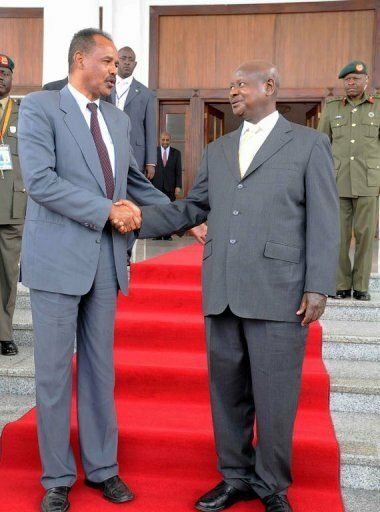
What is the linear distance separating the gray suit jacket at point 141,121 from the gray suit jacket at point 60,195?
2.85 metres

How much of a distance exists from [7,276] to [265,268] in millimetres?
2038

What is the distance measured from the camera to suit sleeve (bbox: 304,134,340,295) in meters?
2.27

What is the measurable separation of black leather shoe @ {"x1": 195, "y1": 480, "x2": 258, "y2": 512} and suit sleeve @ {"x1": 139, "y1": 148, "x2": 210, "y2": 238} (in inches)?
39.0

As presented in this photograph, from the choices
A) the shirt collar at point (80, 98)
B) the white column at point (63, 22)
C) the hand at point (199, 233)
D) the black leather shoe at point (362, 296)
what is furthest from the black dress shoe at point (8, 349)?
the white column at point (63, 22)

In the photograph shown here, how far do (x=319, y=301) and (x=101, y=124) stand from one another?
41.4 inches

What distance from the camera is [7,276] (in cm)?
386

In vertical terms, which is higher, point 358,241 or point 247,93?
point 247,93

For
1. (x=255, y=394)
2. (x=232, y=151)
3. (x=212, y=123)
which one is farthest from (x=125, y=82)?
(x=212, y=123)

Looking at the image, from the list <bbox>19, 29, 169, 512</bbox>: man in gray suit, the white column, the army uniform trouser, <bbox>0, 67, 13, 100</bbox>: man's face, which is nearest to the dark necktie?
<bbox>19, 29, 169, 512</bbox>: man in gray suit

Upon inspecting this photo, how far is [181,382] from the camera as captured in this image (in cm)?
332

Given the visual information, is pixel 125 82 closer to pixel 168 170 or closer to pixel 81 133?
pixel 81 133

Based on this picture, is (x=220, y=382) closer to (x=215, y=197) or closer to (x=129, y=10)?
(x=215, y=197)

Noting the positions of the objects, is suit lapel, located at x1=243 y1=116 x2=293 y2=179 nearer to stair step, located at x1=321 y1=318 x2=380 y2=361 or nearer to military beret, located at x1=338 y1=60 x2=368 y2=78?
stair step, located at x1=321 y1=318 x2=380 y2=361

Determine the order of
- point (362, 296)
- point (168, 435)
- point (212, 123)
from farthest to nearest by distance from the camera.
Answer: point (212, 123)
point (362, 296)
point (168, 435)
